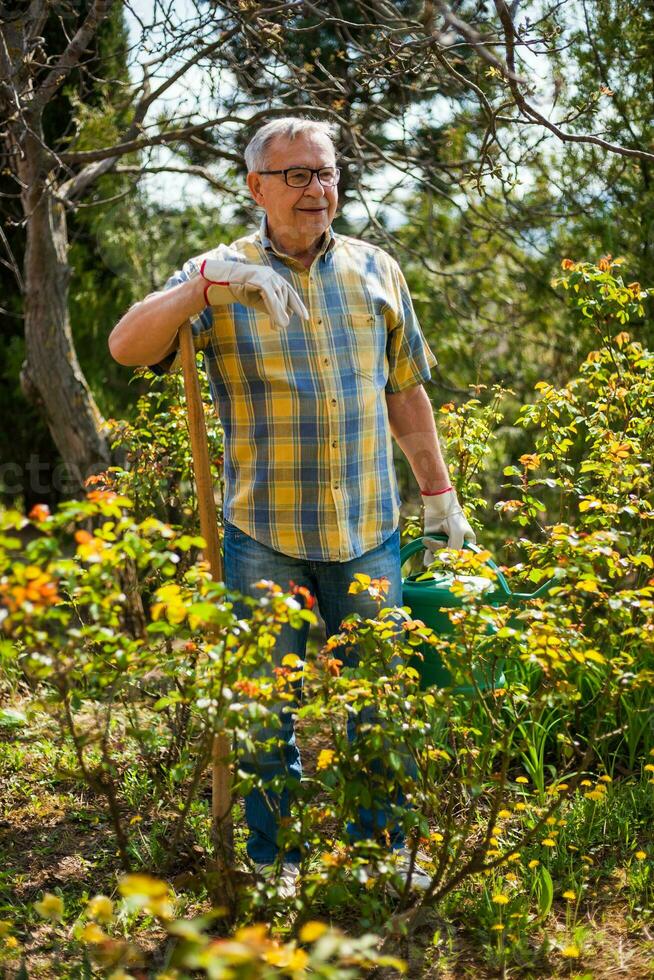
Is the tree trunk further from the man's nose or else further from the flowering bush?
the man's nose

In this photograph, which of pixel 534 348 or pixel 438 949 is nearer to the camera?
pixel 438 949

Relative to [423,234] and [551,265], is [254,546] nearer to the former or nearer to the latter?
[551,265]

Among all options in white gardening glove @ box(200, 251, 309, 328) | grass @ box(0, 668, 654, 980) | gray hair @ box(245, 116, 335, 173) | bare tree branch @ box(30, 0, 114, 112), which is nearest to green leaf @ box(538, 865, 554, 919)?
grass @ box(0, 668, 654, 980)

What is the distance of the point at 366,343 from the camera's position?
2.43m

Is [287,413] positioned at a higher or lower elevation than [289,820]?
higher

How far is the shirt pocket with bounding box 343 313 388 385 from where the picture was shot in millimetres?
2410

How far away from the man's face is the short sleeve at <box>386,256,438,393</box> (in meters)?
0.27

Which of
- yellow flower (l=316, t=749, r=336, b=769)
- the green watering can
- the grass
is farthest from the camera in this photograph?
the green watering can

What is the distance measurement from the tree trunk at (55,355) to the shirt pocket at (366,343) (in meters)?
2.08

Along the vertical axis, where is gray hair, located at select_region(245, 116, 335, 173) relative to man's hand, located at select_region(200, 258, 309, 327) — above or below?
above

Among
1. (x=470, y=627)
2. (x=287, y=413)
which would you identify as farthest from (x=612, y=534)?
(x=287, y=413)

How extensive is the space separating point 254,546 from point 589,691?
51.6 inches

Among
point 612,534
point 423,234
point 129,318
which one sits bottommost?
point 612,534

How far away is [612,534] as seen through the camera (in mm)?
1987
